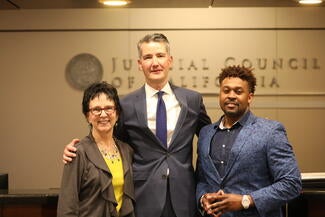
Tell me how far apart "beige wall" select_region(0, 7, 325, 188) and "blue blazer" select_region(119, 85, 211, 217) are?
2.72 metres

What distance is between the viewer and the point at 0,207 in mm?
2697

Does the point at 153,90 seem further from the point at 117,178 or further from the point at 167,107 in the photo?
the point at 117,178

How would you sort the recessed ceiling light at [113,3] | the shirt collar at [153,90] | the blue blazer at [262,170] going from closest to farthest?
1. the blue blazer at [262,170]
2. the shirt collar at [153,90]
3. the recessed ceiling light at [113,3]

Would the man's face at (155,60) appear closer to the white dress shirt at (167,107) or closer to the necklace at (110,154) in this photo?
the white dress shirt at (167,107)

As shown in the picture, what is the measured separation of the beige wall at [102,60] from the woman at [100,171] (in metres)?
2.87

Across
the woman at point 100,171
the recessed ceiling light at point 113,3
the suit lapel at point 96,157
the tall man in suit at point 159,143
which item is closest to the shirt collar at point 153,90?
the tall man in suit at point 159,143

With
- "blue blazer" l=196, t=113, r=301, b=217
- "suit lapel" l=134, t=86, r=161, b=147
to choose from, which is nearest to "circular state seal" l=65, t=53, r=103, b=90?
"suit lapel" l=134, t=86, r=161, b=147

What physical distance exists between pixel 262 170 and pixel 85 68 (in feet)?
10.8

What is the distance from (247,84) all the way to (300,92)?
9.92ft

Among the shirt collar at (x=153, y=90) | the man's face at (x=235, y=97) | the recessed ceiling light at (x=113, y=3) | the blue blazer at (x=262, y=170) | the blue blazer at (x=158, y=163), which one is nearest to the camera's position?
the blue blazer at (x=262, y=170)

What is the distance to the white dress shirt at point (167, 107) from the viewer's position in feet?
7.84

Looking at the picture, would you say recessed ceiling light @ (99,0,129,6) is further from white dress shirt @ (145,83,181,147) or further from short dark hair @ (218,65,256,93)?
short dark hair @ (218,65,256,93)

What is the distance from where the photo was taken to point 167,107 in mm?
2436

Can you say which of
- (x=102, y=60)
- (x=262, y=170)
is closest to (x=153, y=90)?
(x=262, y=170)
